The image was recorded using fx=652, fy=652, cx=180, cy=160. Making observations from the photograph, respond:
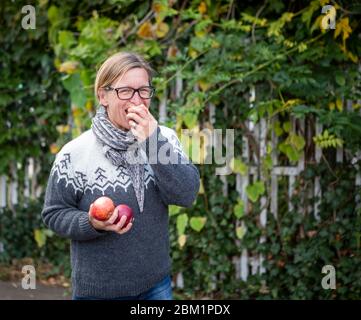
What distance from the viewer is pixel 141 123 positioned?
234cm

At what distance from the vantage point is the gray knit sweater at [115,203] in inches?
96.6

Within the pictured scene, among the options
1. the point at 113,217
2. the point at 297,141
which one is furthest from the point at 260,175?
the point at 113,217

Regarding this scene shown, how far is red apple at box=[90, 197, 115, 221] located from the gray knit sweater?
0.38ft

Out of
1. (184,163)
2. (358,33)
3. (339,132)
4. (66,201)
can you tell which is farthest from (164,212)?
(358,33)

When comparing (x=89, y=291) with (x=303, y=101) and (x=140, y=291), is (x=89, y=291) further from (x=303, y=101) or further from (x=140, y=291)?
(x=303, y=101)

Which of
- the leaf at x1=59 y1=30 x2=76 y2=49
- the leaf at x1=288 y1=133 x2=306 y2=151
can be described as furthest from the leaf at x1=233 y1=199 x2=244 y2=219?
the leaf at x1=59 y1=30 x2=76 y2=49

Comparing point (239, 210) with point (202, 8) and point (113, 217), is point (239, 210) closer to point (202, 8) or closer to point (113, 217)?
point (202, 8)

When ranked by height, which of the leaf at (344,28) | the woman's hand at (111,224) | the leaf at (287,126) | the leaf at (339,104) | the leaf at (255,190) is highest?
the leaf at (344,28)

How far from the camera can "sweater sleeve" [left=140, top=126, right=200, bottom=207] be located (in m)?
2.37

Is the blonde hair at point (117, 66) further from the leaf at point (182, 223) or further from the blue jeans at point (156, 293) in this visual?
the leaf at point (182, 223)

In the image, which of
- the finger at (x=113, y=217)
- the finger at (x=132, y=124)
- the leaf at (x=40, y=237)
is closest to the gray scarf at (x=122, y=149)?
the finger at (x=132, y=124)

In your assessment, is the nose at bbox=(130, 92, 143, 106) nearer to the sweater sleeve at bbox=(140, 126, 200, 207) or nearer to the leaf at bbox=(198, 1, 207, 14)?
the sweater sleeve at bbox=(140, 126, 200, 207)

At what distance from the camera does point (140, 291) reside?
2506mm

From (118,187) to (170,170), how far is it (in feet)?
0.75
